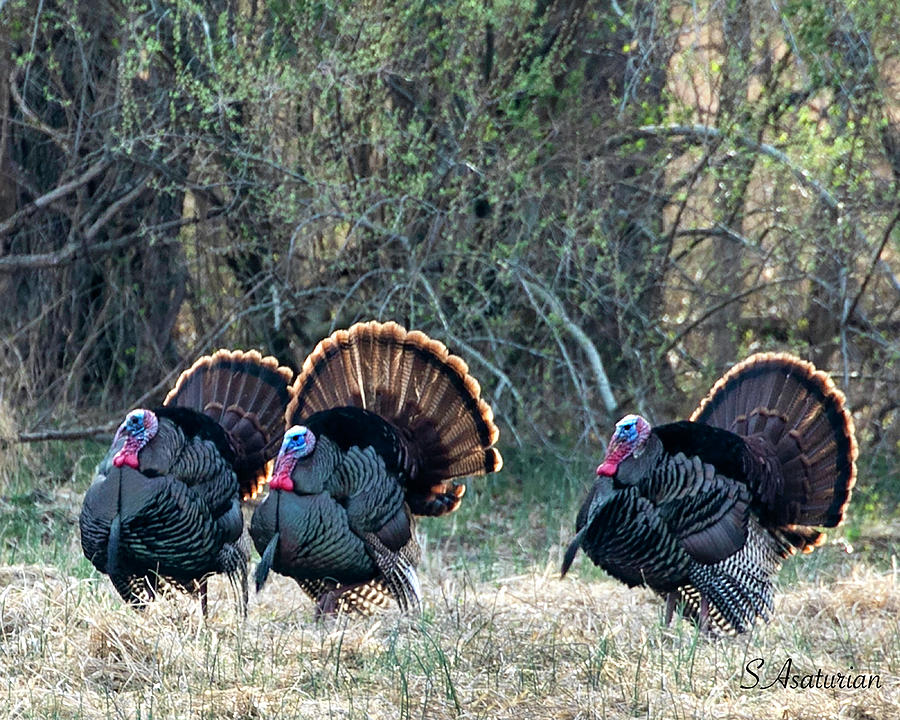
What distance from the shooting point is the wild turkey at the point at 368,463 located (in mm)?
4852

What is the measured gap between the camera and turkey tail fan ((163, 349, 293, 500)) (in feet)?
18.2

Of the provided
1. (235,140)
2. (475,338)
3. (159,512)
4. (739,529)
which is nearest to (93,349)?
(235,140)

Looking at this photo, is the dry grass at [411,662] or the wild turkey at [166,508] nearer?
the dry grass at [411,662]

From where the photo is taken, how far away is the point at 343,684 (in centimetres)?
381

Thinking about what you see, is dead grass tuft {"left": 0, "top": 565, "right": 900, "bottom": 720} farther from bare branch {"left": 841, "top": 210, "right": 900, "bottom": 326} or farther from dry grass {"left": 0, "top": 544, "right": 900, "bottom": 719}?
bare branch {"left": 841, "top": 210, "right": 900, "bottom": 326}

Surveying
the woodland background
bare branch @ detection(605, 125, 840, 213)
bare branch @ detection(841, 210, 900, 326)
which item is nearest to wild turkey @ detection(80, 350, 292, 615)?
the woodland background

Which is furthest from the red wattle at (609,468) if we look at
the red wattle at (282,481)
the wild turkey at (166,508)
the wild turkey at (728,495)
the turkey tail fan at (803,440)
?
the wild turkey at (166,508)

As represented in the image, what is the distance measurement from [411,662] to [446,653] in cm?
16

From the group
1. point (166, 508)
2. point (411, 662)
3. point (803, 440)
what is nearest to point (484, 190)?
point (803, 440)

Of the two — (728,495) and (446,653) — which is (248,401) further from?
(728,495)

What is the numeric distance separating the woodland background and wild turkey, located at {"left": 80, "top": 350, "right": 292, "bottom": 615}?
2.44m

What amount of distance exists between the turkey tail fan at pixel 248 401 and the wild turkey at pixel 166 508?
141 millimetres

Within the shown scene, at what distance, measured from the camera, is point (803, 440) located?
5.40 m

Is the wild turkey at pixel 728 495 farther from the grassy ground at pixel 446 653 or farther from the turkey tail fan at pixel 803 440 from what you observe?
the grassy ground at pixel 446 653
